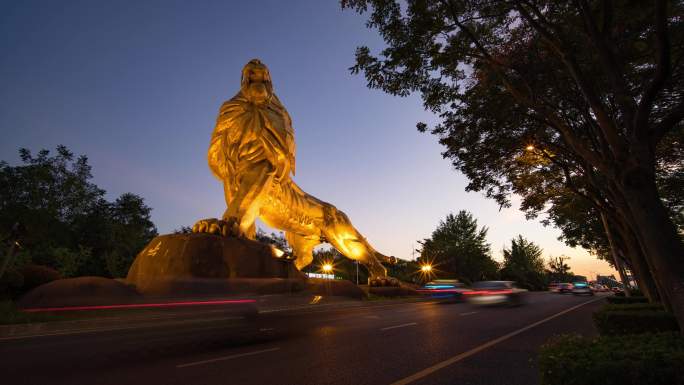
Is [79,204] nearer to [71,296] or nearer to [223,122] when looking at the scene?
[223,122]

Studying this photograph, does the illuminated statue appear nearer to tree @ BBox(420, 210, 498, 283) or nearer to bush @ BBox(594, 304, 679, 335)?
bush @ BBox(594, 304, 679, 335)

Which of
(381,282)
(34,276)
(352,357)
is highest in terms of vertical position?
(381,282)

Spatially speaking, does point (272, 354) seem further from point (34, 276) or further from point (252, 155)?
point (34, 276)

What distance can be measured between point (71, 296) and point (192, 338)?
15.9 ft

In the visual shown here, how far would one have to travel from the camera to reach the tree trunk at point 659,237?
15.4 ft

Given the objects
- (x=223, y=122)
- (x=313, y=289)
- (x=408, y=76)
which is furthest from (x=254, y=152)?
(x=408, y=76)

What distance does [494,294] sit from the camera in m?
18.2

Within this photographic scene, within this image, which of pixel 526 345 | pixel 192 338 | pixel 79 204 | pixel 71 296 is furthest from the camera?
pixel 79 204

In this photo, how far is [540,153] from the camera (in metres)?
13.4

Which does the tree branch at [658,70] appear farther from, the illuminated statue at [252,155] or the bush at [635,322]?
the illuminated statue at [252,155]

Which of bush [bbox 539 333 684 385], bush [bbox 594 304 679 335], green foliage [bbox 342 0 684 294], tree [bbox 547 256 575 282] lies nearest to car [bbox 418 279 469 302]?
green foliage [bbox 342 0 684 294]

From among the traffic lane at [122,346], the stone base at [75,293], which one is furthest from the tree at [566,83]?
the stone base at [75,293]

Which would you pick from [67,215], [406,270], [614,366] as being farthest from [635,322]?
[406,270]

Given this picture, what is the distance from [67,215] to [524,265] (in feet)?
254
